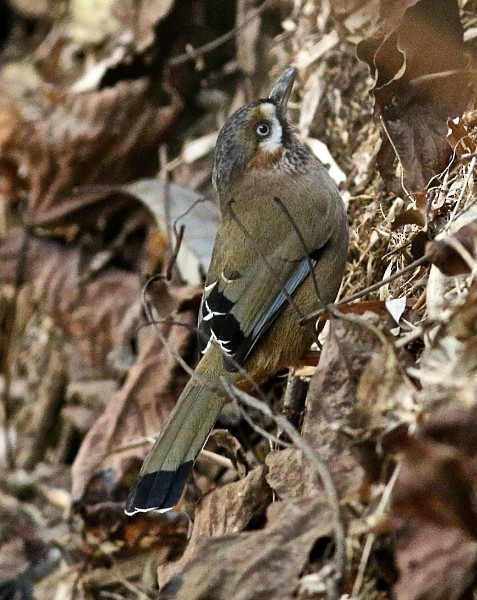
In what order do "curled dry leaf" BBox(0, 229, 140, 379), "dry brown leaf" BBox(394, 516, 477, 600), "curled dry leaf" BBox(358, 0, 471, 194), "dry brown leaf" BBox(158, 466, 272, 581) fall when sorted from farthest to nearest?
"curled dry leaf" BBox(0, 229, 140, 379) → "curled dry leaf" BBox(358, 0, 471, 194) → "dry brown leaf" BBox(158, 466, 272, 581) → "dry brown leaf" BBox(394, 516, 477, 600)

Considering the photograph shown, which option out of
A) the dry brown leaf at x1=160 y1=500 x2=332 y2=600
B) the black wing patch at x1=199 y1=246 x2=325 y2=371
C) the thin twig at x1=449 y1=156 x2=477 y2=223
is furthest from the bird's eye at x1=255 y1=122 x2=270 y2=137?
the dry brown leaf at x1=160 y1=500 x2=332 y2=600

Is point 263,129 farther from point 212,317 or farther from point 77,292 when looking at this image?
point 77,292

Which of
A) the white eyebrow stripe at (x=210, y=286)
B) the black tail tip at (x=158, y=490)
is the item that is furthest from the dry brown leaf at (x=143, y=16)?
the black tail tip at (x=158, y=490)

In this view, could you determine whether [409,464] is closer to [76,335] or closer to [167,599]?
[167,599]

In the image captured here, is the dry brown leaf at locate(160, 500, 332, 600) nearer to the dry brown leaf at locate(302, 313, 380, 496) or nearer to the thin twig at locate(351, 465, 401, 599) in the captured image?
the thin twig at locate(351, 465, 401, 599)

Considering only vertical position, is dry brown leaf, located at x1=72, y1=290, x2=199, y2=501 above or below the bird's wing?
→ below

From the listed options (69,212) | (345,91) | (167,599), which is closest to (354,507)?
(167,599)

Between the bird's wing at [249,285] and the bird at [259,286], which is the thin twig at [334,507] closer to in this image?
the bird at [259,286]

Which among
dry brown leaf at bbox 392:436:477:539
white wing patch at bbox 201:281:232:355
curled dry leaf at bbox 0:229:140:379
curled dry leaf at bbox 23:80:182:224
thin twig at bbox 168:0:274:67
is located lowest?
curled dry leaf at bbox 0:229:140:379
